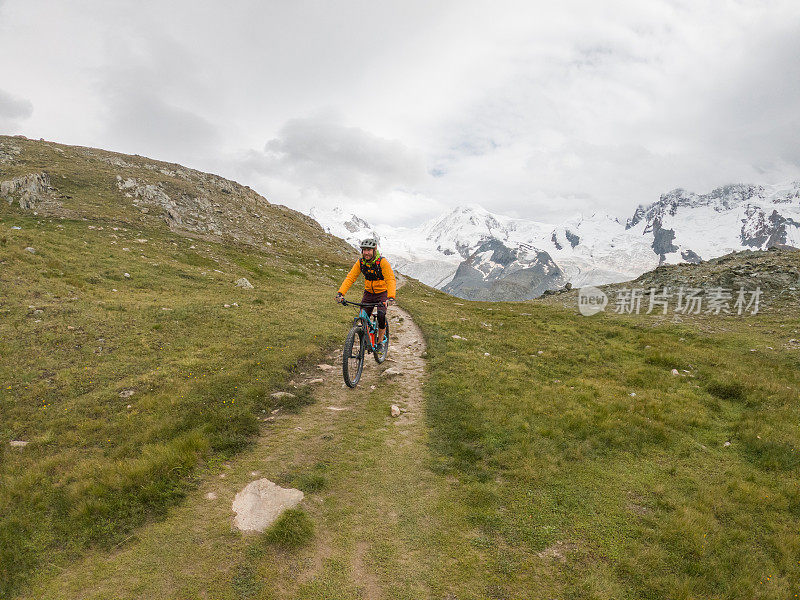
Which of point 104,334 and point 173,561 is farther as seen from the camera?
point 104,334

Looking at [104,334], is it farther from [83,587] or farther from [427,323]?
[427,323]

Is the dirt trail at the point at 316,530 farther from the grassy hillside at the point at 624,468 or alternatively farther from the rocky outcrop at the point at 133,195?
the rocky outcrop at the point at 133,195

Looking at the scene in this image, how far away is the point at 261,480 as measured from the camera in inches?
321

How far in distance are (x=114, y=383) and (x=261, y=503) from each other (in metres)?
8.66

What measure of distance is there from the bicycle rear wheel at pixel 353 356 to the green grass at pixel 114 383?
1720mm

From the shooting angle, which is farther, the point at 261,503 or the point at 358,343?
the point at 358,343

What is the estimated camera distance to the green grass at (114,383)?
276 inches

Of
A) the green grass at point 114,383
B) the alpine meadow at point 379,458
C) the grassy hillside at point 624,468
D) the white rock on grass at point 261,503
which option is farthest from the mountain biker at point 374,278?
the white rock on grass at point 261,503

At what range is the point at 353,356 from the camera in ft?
44.5

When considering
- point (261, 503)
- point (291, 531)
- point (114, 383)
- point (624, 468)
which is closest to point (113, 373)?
point (114, 383)

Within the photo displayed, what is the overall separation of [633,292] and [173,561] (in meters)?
50.3

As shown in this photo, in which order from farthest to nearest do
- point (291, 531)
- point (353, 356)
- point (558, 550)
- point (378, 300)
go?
point (378, 300)
point (353, 356)
point (558, 550)
point (291, 531)

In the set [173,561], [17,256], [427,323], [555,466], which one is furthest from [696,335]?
[17,256]

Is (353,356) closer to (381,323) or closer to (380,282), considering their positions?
(381,323)
